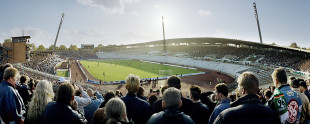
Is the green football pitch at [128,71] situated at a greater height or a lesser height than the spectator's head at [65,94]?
lesser

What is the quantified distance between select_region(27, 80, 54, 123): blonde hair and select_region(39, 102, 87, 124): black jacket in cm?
53

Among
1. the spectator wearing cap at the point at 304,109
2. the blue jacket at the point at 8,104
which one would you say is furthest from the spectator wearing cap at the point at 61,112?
the spectator wearing cap at the point at 304,109

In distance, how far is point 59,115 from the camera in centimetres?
304

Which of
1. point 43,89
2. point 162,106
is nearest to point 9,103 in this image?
point 43,89

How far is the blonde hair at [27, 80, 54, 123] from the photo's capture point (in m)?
3.48

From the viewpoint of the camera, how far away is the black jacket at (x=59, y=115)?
303 centimetres

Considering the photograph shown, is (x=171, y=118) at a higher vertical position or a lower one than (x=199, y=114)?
higher

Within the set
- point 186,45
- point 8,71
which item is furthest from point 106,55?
point 8,71

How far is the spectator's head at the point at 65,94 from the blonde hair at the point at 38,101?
672 mm

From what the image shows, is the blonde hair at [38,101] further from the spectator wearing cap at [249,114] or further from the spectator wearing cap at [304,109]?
the spectator wearing cap at [304,109]

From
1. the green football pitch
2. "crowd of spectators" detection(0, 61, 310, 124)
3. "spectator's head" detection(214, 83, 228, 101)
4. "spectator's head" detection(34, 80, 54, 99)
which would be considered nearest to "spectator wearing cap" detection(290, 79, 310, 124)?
"crowd of spectators" detection(0, 61, 310, 124)

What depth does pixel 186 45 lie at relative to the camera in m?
77.9

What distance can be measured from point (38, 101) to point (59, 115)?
2.82 feet

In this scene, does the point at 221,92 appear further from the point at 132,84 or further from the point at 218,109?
the point at 132,84
